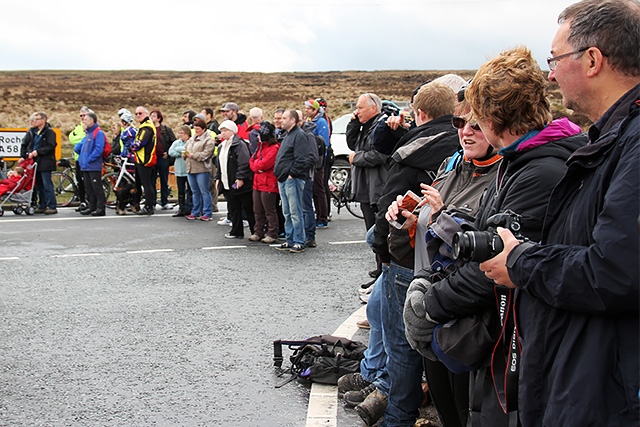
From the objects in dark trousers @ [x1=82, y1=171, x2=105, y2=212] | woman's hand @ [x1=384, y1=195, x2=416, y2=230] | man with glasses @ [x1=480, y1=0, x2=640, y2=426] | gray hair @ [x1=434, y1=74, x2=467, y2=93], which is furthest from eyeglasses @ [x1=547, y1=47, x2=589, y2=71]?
dark trousers @ [x1=82, y1=171, x2=105, y2=212]

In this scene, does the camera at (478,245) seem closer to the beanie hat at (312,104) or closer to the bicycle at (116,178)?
the beanie hat at (312,104)

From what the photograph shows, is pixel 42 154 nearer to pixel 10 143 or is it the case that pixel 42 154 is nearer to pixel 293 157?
pixel 10 143

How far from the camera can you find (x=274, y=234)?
458 inches

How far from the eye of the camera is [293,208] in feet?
35.1

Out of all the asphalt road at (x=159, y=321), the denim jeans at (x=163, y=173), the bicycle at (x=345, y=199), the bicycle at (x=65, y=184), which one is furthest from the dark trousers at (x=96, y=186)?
the bicycle at (x=345, y=199)

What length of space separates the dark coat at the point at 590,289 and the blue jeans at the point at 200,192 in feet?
40.3

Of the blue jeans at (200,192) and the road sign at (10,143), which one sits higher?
the road sign at (10,143)

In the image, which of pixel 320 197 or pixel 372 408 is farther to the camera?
pixel 320 197

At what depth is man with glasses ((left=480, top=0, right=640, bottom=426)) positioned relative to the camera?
2.03 metres

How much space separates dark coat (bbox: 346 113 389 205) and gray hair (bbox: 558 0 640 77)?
4147 mm

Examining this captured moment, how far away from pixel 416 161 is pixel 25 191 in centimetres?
1292

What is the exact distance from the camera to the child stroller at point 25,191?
1523cm

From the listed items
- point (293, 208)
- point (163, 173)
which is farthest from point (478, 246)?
point (163, 173)

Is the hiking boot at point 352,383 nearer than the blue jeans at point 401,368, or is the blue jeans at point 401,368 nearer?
the blue jeans at point 401,368
